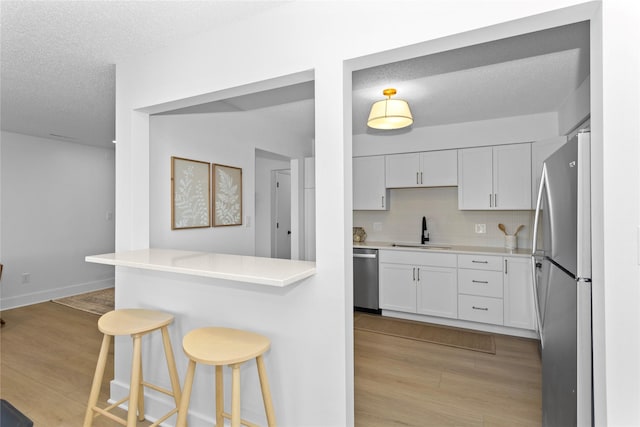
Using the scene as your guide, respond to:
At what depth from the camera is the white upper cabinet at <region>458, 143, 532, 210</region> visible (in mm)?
3741

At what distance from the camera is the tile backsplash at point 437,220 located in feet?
13.4

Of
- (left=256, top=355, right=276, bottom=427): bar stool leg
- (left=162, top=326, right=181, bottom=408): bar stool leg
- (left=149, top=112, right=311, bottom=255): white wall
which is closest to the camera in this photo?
(left=256, top=355, right=276, bottom=427): bar stool leg

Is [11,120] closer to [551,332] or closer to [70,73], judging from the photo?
[70,73]

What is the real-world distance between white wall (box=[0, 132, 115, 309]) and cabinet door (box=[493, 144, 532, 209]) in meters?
5.72

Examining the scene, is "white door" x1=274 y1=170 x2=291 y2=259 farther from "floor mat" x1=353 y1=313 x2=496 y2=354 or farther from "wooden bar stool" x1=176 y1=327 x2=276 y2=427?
"wooden bar stool" x1=176 y1=327 x2=276 y2=427

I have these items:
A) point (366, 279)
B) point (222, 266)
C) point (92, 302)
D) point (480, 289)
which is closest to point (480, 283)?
point (480, 289)

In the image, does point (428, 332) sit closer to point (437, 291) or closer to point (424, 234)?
point (437, 291)

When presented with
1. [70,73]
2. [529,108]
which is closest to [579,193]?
[529,108]

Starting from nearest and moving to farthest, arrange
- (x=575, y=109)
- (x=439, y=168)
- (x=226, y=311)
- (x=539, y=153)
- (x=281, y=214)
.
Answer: (x=226, y=311) → (x=575, y=109) → (x=539, y=153) → (x=439, y=168) → (x=281, y=214)

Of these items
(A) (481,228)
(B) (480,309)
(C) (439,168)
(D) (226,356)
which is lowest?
(B) (480,309)

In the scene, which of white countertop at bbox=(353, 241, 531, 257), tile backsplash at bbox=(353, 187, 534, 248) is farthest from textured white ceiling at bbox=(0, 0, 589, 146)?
white countertop at bbox=(353, 241, 531, 257)

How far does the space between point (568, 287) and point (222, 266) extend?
5.16ft

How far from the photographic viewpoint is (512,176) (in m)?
3.79

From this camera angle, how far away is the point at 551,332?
1701 millimetres
